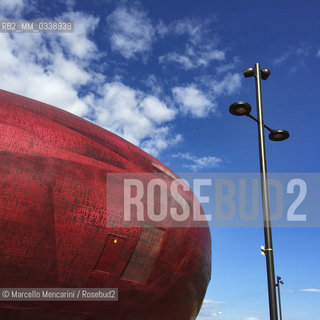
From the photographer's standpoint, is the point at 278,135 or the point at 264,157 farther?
the point at 278,135

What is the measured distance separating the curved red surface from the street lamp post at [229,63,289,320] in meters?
4.08

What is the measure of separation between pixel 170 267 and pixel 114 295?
6.18ft

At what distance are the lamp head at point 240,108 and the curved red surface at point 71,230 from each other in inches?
152

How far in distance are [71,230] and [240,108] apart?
4658 millimetres

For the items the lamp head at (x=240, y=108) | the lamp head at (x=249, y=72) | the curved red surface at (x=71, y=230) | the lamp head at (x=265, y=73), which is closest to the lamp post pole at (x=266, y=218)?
the lamp head at (x=240, y=108)

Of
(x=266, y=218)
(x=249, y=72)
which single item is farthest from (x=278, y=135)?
(x=266, y=218)

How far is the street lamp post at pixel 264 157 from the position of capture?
17.6 feet

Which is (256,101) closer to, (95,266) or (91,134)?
(91,134)

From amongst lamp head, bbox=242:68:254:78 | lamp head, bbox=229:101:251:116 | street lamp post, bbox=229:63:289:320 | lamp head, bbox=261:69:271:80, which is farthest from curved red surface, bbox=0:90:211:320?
lamp head, bbox=261:69:271:80

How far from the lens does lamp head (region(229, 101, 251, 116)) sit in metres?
6.48

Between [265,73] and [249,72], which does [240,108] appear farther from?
[265,73]

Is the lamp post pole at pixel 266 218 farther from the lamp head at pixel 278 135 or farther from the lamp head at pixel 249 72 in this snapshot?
the lamp head at pixel 278 135

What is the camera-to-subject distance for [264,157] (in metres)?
6.14

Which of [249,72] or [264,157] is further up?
[249,72]
